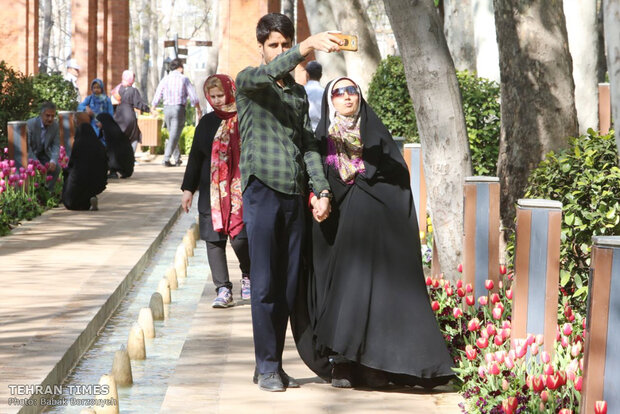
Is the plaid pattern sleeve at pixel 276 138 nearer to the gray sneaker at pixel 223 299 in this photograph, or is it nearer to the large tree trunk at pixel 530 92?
the gray sneaker at pixel 223 299

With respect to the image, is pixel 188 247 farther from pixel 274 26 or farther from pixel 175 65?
pixel 175 65

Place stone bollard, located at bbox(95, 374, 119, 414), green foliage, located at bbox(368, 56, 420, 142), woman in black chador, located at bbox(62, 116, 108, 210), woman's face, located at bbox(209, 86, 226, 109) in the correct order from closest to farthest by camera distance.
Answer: stone bollard, located at bbox(95, 374, 119, 414), woman's face, located at bbox(209, 86, 226, 109), green foliage, located at bbox(368, 56, 420, 142), woman in black chador, located at bbox(62, 116, 108, 210)

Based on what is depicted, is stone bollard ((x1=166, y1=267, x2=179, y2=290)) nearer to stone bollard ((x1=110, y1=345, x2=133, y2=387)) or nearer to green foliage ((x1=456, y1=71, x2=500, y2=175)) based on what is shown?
stone bollard ((x1=110, y1=345, x2=133, y2=387))

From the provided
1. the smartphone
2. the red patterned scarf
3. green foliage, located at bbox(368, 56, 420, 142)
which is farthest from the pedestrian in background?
the smartphone

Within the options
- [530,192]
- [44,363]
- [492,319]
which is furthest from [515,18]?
[44,363]

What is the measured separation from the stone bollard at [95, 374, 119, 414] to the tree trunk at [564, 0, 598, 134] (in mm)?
8624

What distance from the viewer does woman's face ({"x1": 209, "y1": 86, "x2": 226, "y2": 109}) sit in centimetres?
878

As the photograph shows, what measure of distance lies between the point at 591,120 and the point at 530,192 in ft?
19.4

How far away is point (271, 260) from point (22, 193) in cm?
876

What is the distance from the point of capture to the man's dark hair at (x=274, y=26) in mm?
6309

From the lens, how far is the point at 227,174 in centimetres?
880

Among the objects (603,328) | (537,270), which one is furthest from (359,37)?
(603,328)

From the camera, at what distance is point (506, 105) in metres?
9.74

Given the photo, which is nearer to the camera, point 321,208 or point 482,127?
point 321,208
